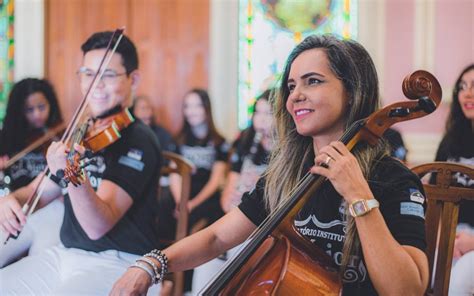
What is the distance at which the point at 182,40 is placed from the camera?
4227 millimetres

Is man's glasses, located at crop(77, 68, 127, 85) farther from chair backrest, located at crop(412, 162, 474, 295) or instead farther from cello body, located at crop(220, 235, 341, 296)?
chair backrest, located at crop(412, 162, 474, 295)

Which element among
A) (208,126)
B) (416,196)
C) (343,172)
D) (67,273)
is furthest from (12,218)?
(208,126)

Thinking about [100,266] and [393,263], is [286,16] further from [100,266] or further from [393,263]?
[393,263]

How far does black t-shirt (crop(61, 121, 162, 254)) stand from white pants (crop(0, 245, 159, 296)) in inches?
1.3

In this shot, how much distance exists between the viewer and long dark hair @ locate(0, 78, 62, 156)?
268cm

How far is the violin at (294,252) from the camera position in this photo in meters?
1.08

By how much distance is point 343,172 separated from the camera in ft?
3.52

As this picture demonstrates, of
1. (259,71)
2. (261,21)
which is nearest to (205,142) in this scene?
(259,71)

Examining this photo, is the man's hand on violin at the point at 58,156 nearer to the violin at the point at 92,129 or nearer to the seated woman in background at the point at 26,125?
the violin at the point at 92,129

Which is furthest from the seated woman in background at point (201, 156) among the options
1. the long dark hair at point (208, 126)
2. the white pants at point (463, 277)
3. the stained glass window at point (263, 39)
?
the white pants at point (463, 277)

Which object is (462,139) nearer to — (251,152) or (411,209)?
(251,152)

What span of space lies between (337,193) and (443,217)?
1.18 ft

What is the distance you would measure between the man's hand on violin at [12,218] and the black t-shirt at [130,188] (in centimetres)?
20

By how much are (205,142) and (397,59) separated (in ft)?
4.46
